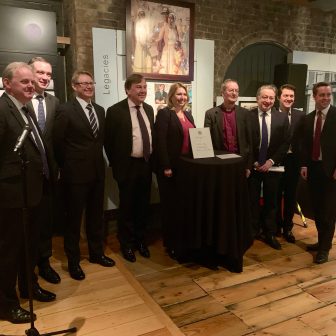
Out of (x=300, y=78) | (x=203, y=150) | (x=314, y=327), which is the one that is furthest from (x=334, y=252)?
(x=300, y=78)

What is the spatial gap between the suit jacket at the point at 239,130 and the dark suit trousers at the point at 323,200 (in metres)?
0.57

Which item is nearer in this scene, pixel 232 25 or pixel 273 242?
pixel 273 242

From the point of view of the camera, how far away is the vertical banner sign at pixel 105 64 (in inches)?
140

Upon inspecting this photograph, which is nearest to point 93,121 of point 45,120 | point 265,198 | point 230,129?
point 45,120

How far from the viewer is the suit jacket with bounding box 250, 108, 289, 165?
3.34 meters

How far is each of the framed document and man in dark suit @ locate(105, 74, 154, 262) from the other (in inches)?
15.5

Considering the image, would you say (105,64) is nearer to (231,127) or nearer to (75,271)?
(231,127)

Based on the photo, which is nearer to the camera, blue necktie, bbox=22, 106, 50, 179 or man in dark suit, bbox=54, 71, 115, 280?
blue necktie, bbox=22, 106, 50, 179

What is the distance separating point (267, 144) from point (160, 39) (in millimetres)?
1639

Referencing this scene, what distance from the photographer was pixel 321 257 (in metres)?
3.17

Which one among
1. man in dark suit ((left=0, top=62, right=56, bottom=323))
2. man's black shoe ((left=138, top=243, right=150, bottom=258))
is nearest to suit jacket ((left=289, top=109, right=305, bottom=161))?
man's black shoe ((left=138, top=243, right=150, bottom=258))

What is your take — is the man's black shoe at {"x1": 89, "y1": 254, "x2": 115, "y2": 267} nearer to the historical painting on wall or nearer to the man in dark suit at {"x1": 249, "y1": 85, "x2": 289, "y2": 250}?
the man in dark suit at {"x1": 249, "y1": 85, "x2": 289, "y2": 250}

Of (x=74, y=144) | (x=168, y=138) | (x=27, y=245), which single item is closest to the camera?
(x=27, y=245)

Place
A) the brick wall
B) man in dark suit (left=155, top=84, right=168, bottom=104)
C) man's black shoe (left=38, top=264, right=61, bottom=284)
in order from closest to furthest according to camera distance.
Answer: man's black shoe (left=38, top=264, right=61, bottom=284), the brick wall, man in dark suit (left=155, top=84, right=168, bottom=104)
